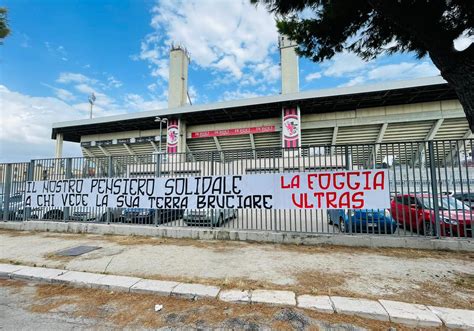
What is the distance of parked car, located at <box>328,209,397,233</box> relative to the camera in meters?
6.46

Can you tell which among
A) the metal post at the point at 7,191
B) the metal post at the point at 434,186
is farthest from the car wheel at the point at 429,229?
the metal post at the point at 7,191

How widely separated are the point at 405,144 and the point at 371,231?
2.41 m

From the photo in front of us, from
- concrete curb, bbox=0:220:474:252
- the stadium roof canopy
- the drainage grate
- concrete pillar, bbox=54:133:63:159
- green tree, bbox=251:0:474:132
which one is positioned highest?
the stadium roof canopy

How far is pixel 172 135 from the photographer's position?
95.9 feet

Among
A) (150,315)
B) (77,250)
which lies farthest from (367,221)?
(77,250)

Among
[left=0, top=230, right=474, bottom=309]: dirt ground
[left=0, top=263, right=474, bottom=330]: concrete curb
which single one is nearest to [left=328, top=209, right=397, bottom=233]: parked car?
[left=0, top=230, right=474, bottom=309]: dirt ground

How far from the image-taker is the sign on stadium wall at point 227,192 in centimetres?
650

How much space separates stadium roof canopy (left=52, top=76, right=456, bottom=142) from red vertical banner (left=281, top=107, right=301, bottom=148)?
842 millimetres

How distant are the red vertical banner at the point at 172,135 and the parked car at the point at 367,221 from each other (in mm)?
24508

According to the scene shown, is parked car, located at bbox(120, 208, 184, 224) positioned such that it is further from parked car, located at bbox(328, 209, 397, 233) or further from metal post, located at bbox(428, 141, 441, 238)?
metal post, located at bbox(428, 141, 441, 238)

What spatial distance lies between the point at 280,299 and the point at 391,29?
6.27 m

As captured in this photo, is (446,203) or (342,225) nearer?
(446,203)

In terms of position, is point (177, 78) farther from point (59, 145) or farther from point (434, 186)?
point (434, 186)

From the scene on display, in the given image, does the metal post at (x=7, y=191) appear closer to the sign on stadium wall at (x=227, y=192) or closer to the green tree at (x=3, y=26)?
the sign on stadium wall at (x=227, y=192)
